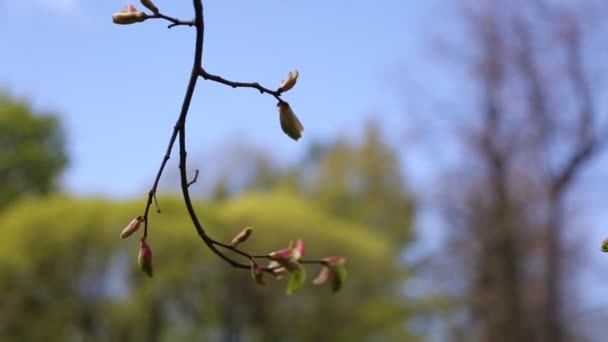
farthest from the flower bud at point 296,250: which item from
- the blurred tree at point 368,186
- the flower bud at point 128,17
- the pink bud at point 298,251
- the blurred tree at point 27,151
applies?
the blurred tree at point 368,186

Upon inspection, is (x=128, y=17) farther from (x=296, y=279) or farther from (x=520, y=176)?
(x=520, y=176)

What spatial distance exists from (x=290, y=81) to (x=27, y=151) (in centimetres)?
984

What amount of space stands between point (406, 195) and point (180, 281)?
349 cm

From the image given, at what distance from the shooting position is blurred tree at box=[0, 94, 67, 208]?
9633 millimetres

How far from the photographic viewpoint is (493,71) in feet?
20.6

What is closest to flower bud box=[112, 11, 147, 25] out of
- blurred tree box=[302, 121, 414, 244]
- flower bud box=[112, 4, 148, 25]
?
flower bud box=[112, 4, 148, 25]

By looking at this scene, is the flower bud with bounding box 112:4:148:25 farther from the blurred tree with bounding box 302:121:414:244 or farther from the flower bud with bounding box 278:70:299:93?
the blurred tree with bounding box 302:121:414:244

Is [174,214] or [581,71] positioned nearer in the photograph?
[581,71]

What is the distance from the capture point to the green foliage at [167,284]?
819 cm

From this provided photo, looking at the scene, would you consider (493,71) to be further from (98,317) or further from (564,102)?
(98,317)

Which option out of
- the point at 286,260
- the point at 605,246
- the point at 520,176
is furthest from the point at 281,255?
the point at 520,176

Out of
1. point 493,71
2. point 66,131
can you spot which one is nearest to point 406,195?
point 66,131

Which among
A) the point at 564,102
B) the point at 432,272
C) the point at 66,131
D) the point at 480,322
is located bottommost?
the point at 480,322

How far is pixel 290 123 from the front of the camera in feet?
1.01
